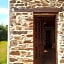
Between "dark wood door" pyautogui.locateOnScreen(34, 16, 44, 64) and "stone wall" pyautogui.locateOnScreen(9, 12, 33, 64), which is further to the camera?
"dark wood door" pyautogui.locateOnScreen(34, 16, 44, 64)

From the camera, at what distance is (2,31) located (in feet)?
121

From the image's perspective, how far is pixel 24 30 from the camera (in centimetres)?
699

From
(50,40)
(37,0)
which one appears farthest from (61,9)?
(50,40)

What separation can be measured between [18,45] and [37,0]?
146 centimetres

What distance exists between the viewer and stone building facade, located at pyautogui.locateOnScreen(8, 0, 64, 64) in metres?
6.92

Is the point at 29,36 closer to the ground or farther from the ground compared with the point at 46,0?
closer to the ground

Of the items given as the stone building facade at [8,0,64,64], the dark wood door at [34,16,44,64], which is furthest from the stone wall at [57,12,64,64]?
the dark wood door at [34,16,44,64]

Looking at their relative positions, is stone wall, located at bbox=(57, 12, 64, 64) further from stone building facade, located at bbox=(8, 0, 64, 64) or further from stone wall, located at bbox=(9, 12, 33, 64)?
stone wall, located at bbox=(9, 12, 33, 64)

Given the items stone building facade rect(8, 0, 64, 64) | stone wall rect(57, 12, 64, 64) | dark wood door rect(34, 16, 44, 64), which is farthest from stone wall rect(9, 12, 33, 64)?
dark wood door rect(34, 16, 44, 64)

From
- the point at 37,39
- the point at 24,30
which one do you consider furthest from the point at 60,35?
the point at 37,39

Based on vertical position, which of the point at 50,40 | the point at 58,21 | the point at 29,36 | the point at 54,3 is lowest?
the point at 50,40

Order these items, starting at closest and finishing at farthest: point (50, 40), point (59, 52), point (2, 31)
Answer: point (59, 52), point (50, 40), point (2, 31)

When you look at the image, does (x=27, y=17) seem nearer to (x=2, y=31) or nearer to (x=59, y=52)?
(x=59, y=52)

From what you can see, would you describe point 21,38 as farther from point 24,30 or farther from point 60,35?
point 60,35
